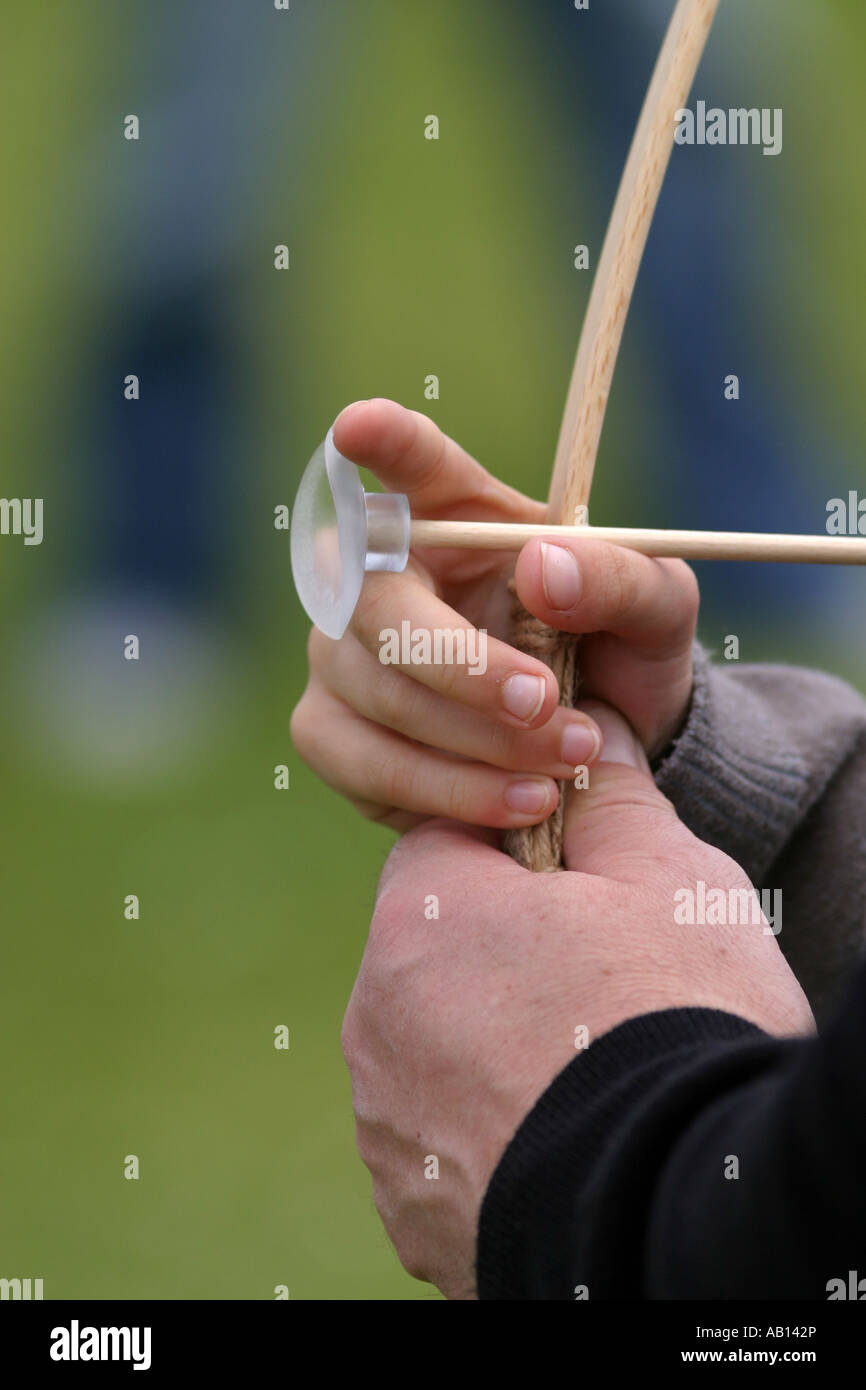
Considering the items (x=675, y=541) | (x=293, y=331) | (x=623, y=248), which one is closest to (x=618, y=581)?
(x=675, y=541)

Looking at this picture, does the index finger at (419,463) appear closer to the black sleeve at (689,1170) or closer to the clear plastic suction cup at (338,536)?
the clear plastic suction cup at (338,536)

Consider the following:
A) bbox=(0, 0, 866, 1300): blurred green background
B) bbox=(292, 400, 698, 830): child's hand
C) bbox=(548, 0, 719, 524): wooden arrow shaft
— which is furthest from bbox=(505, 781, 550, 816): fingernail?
bbox=(0, 0, 866, 1300): blurred green background

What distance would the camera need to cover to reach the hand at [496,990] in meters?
0.36

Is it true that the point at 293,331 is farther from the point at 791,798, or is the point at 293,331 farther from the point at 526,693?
the point at 526,693

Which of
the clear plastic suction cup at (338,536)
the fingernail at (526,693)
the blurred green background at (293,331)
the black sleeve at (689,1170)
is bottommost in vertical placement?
the black sleeve at (689,1170)

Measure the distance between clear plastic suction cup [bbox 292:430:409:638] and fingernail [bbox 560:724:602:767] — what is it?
0.30 feet

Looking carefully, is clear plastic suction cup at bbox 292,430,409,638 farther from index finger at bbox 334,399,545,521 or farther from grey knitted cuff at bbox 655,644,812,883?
grey knitted cuff at bbox 655,644,812,883

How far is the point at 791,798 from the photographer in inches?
24.6

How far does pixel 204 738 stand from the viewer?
182 cm

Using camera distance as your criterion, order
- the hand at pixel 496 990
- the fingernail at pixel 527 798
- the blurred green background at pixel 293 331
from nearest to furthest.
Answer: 1. the hand at pixel 496 990
2. the fingernail at pixel 527 798
3. the blurred green background at pixel 293 331

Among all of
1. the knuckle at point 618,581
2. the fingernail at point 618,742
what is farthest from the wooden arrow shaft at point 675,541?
the fingernail at point 618,742

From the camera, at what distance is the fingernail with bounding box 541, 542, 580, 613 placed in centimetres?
43

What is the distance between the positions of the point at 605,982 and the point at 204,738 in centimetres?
150
